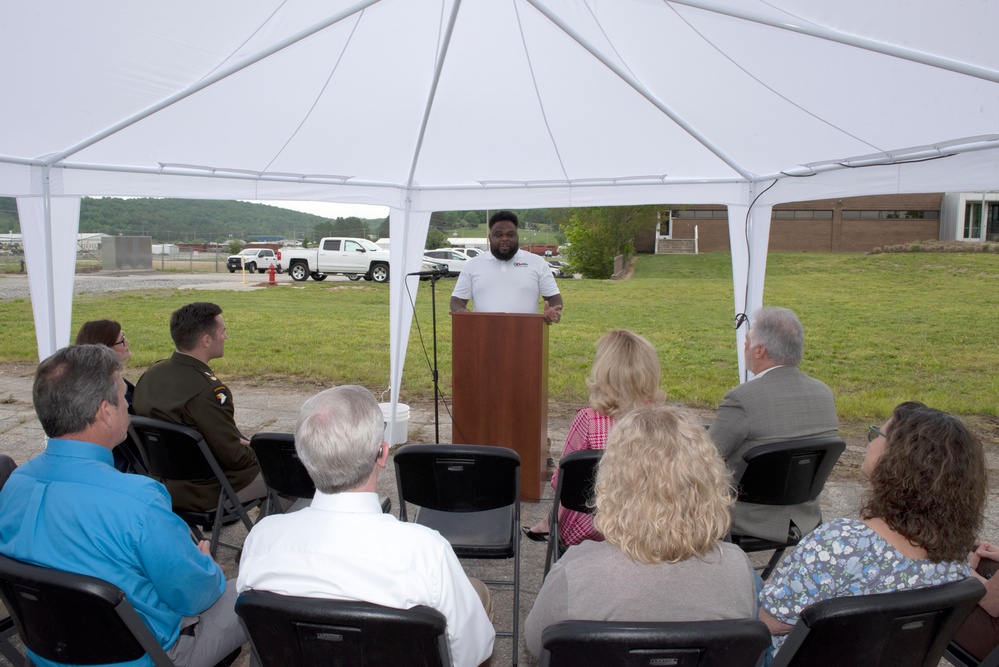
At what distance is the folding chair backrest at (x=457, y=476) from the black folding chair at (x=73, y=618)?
1089 millimetres

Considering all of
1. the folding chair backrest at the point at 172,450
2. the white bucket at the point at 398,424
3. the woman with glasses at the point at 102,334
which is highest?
the woman with glasses at the point at 102,334

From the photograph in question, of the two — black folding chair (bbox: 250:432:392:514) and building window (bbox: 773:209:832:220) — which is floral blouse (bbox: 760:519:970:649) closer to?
black folding chair (bbox: 250:432:392:514)

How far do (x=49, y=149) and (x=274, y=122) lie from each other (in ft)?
4.45

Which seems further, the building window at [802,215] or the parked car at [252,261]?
the building window at [802,215]

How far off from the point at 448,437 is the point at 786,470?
350 cm

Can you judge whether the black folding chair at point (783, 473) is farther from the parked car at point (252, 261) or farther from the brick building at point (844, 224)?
the brick building at point (844, 224)

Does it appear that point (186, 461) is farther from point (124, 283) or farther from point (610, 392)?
point (124, 283)

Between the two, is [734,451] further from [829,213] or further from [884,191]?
[829,213]

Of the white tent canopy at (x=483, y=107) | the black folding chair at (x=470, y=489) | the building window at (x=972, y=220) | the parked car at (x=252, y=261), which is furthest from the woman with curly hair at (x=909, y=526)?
the building window at (x=972, y=220)

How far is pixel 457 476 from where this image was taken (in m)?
2.64

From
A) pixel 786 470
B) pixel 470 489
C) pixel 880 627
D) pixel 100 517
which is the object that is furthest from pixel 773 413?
pixel 100 517

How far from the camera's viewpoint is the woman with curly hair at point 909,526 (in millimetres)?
1640

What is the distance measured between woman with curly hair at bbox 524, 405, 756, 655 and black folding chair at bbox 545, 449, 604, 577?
0.88 m

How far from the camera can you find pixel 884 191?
3.78 meters
